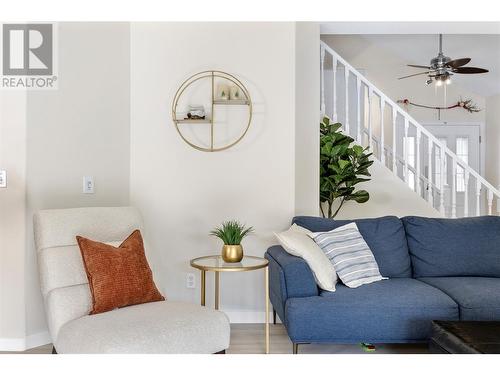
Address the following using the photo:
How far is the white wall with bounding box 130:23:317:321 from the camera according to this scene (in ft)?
12.0

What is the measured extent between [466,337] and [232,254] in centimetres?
137

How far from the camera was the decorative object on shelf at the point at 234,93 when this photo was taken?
364 cm

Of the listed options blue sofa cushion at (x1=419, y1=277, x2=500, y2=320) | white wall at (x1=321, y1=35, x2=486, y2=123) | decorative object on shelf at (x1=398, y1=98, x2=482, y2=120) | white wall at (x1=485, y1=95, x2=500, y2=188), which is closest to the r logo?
blue sofa cushion at (x1=419, y1=277, x2=500, y2=320)

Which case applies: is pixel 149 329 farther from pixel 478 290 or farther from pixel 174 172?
A: pixel 478 290

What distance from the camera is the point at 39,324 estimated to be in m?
3.03

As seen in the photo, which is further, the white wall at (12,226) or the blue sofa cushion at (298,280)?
the white wall at (12,226)

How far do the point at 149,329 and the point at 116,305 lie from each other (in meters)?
0.39

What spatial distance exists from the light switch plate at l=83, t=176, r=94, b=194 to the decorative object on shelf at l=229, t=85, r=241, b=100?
1.22 metres

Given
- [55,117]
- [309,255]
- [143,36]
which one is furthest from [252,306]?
[143,36]

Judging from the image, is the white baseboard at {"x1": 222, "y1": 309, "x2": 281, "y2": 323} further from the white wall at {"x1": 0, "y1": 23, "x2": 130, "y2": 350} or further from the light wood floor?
the white wall at {"x1": 0, "y1": 23, "x2": 130, "y2": 350}

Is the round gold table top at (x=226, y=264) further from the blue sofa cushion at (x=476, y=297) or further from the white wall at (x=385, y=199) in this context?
the white wall at (x=385, y=199)

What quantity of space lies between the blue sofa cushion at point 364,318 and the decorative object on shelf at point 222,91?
169 centimetres

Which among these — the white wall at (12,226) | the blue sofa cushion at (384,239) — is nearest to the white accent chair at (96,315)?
the white wall at (12,226)

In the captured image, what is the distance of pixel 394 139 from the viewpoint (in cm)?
484
